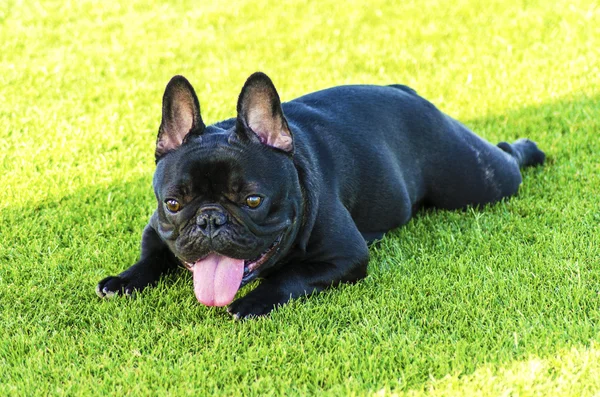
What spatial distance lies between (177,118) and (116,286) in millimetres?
1033

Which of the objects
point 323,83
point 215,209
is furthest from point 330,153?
point 323,83

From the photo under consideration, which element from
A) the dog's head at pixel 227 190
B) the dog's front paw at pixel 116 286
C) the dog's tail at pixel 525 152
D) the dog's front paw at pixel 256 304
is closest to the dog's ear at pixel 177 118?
the dog's head at pixel 227 190

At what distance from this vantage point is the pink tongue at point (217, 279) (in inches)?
167

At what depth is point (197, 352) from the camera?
396 cm

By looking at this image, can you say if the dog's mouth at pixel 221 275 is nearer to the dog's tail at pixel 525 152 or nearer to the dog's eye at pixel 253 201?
the dog's eye at pixel 253 201

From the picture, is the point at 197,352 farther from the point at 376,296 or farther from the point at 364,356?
the point at 376,296

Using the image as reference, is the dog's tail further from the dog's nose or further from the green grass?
the dog's nose

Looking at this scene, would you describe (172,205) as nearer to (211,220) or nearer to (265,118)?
(211,220)

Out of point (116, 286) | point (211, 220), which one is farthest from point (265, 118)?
point (116, 286)

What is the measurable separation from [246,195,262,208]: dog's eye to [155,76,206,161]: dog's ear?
1.79 ft

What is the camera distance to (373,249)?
5.28m

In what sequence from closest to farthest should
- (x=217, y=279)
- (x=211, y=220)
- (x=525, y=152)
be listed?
1. (x=211, y=220)
2. (x=217, y=279)
3. (x=525, y=152)

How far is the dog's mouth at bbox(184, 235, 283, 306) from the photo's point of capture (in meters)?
4.24

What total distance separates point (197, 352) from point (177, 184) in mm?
892
